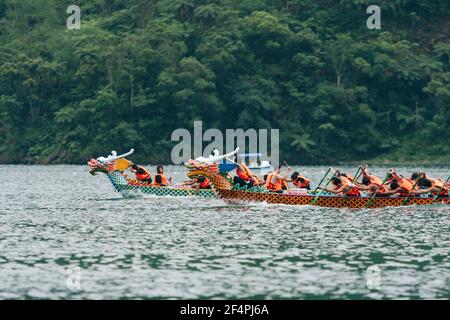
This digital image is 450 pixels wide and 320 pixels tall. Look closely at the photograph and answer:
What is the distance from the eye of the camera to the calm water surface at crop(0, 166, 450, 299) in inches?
1141

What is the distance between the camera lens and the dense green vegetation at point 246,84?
105812mm

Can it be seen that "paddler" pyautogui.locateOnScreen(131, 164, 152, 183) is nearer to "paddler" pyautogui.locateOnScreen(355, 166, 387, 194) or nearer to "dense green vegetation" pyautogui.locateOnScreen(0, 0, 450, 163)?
"paddler" pyautogui.locateOnScreen(355, 166, 387, 194)

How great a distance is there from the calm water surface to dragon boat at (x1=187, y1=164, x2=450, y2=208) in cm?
37

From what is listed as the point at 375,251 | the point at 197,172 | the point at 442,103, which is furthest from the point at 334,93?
the point at 375,251

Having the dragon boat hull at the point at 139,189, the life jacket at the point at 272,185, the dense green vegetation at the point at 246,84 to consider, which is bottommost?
the dragon boat hull at the point at 139,189

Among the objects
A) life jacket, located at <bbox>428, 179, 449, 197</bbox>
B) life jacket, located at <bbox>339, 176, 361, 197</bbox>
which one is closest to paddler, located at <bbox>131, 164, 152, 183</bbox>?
life jacket, located at <bbox>339, 176, 361, 197</bbox>

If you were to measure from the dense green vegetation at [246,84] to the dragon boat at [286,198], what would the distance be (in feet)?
171

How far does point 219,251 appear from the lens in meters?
35.7

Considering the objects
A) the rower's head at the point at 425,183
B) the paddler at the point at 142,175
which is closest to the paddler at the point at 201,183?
the paddler at the point at 142,175

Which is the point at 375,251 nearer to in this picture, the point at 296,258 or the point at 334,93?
the point at 296,258

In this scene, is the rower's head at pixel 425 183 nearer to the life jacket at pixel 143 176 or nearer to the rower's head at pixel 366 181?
the rower's head at pixel 366 181

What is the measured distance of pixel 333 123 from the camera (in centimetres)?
10712

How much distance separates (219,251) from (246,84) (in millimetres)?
71325
